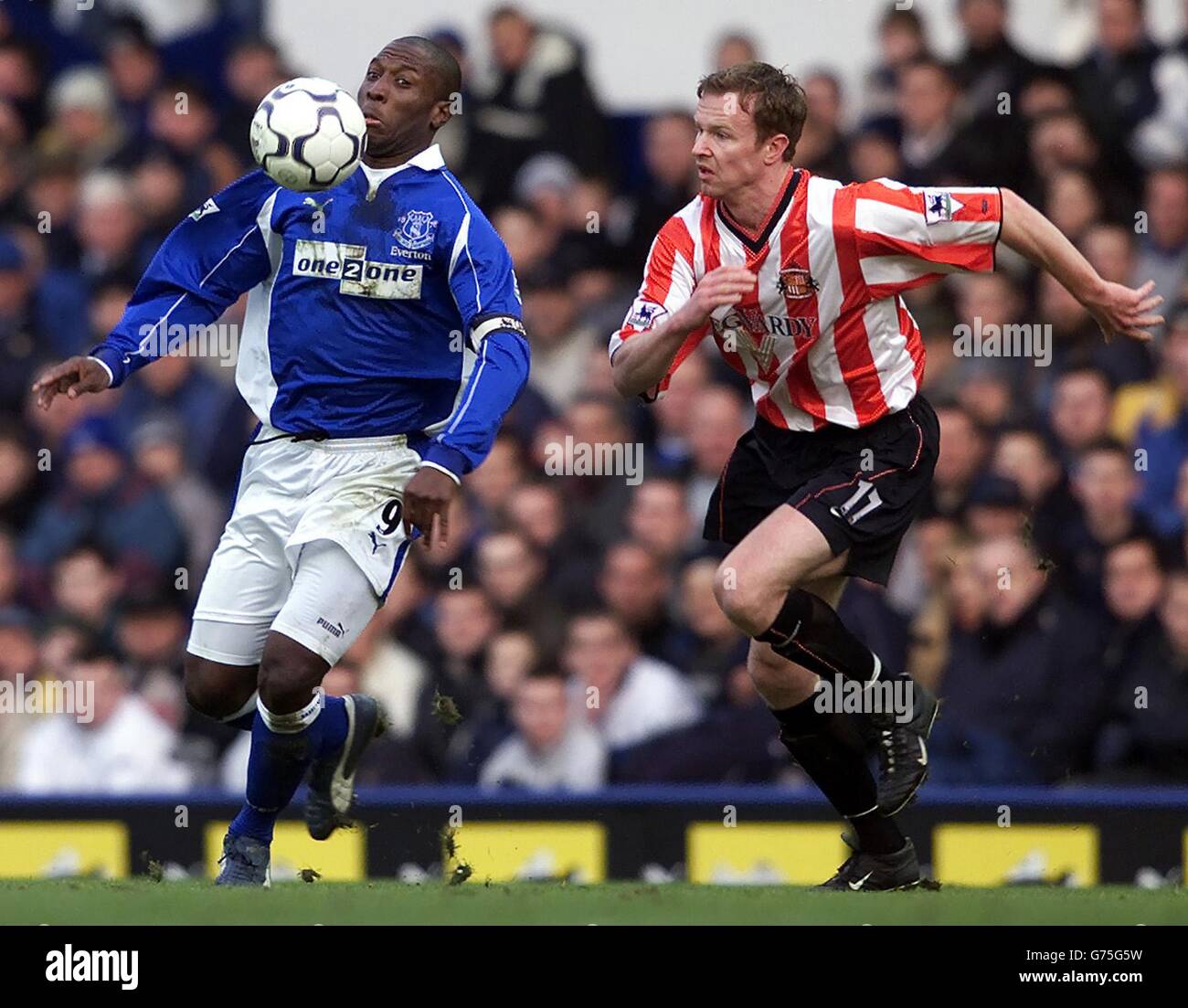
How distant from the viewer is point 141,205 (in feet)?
36.5

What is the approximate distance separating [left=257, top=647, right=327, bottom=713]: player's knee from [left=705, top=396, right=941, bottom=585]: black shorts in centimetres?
145

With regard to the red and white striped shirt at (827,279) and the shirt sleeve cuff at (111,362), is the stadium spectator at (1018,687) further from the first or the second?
the shirt sleeve cuff at (111,362)

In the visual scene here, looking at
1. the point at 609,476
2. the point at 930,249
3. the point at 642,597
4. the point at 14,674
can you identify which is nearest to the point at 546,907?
the point at 930,249

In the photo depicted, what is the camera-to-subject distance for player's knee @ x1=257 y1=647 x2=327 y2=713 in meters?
6.76

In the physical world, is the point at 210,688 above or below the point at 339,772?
above

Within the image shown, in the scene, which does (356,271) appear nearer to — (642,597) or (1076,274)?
(1076,274)

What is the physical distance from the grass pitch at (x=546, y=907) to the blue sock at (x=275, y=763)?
224 millimetres

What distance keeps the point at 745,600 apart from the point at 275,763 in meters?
1.52

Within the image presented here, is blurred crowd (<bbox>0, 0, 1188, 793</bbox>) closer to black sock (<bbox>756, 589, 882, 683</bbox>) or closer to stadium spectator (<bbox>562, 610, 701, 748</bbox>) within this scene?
stadium spectator (<bbox>562, 610, 701, 748</bbox>)

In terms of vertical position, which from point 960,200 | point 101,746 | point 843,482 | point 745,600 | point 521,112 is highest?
point 521,112

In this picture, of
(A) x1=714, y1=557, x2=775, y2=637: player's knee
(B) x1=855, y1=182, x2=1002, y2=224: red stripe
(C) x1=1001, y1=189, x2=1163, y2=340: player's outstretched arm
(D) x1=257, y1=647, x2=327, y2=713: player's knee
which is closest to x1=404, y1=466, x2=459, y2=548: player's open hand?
(D) x1=257, y1=647, x2=327, y2=713: player's knee

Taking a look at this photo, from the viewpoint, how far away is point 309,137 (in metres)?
6.64

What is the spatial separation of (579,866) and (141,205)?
4.16 m
